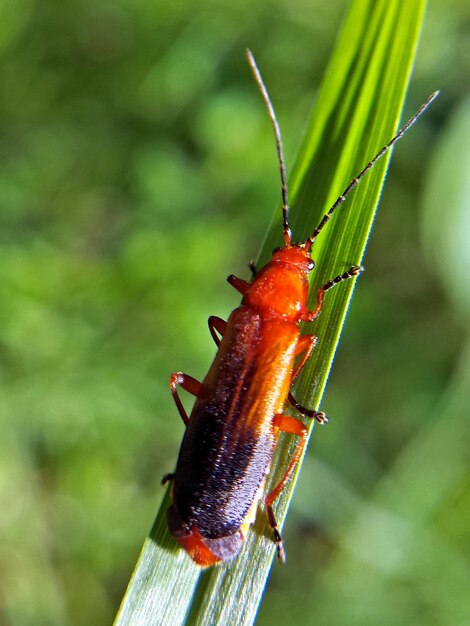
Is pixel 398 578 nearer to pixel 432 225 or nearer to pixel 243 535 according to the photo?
pixel 243 535

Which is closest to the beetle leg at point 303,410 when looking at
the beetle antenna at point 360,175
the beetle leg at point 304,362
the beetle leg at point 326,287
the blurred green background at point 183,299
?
the beetle leg at point 304,362

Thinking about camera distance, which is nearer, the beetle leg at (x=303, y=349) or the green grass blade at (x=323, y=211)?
the green grass blade at (x=323, y=211)

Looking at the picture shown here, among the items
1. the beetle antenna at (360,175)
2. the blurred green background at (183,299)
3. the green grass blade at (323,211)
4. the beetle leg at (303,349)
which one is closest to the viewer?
the green grass blade at (323,211)

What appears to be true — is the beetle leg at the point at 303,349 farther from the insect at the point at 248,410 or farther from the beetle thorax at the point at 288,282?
the beetle thorax at the point at 288,282

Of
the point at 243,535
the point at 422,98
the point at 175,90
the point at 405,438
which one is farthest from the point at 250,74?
the point at 243,535

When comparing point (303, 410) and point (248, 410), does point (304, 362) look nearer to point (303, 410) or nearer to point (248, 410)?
point (303, 410)

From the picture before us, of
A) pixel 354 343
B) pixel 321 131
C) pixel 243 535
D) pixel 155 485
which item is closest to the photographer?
pixel 243 535
